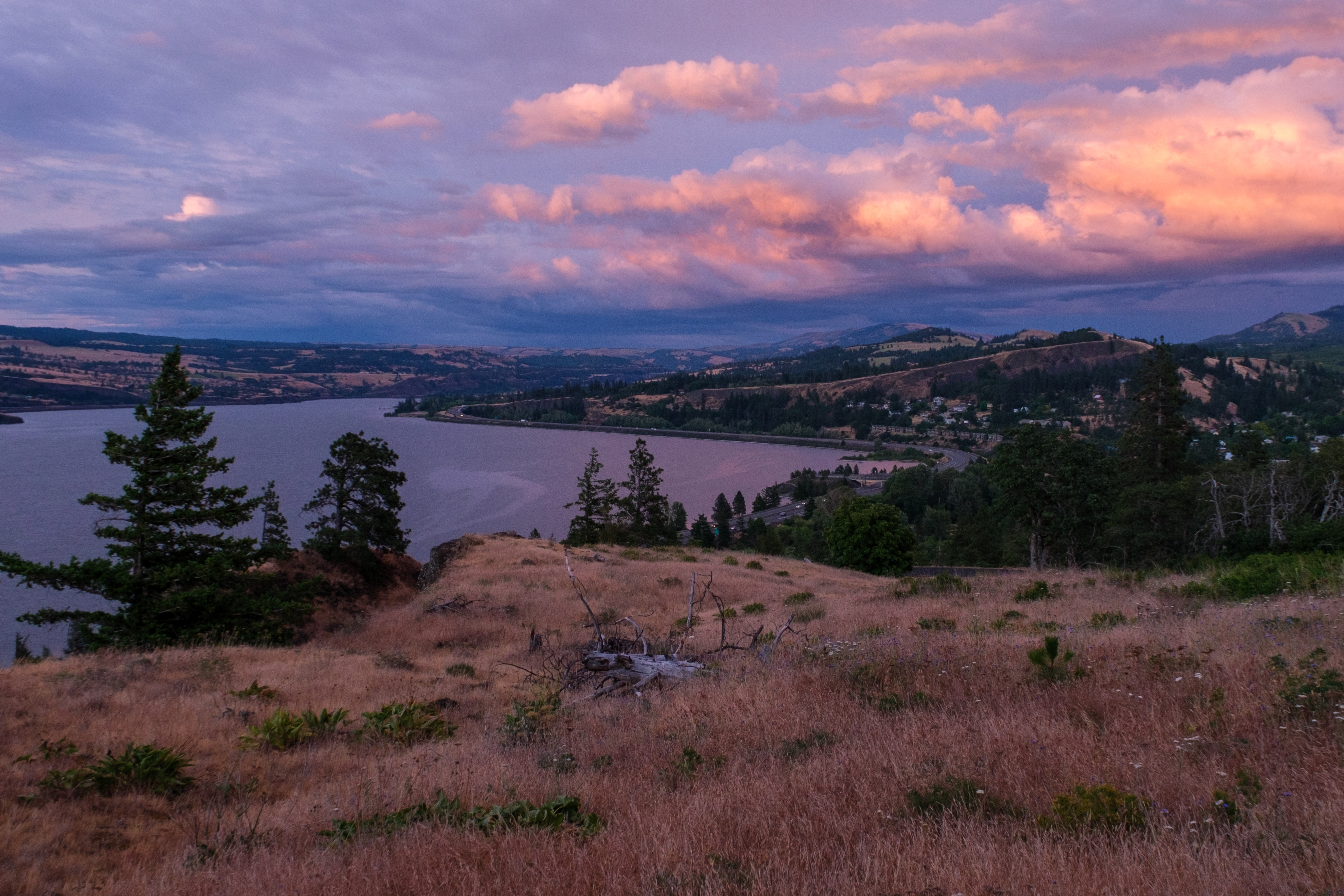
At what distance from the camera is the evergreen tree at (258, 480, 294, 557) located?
19.0 m

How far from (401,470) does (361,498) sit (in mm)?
75435

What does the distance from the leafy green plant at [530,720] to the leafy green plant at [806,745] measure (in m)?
2.73

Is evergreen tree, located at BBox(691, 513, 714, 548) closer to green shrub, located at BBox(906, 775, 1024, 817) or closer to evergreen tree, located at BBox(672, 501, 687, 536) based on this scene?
evergreen tree, located at BBox(672, 501, 687, 536)

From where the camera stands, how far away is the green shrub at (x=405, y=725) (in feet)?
24.9

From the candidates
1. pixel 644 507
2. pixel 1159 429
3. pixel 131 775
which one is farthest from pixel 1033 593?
pixel 644 507

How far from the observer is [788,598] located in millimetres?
18562

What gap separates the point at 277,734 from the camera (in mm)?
7184

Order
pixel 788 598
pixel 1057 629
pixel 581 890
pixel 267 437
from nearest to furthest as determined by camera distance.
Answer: pixel 581 890 < pixel 1057 629 < pixel 788 598 < pixel 267 437

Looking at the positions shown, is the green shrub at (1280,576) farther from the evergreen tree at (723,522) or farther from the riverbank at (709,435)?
the riverbank at (709,435)

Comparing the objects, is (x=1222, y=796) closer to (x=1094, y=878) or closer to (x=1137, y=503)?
(x=1094, y=878)

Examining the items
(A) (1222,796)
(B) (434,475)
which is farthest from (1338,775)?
(B) (434,475)

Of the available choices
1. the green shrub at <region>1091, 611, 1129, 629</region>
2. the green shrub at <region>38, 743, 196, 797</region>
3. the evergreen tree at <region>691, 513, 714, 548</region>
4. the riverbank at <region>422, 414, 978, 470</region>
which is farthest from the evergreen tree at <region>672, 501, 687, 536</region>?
the riverbank at <region>422, 414, 978, 470</region>

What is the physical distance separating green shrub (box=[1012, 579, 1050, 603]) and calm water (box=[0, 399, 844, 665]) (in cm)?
4717

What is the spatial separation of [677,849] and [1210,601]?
38.3ft
